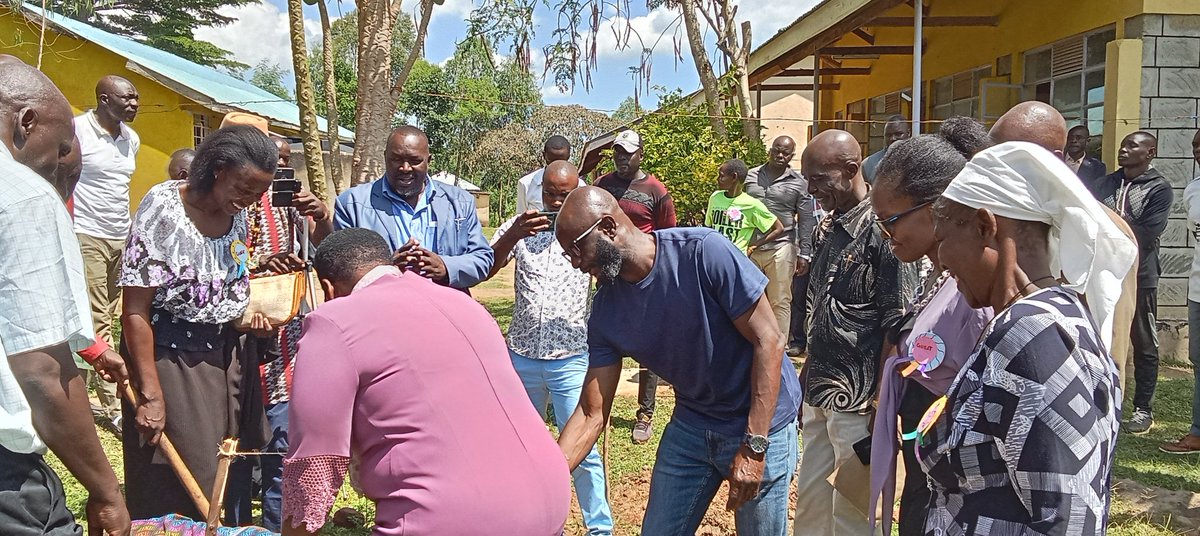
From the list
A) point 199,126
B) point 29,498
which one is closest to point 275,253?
point 29,498

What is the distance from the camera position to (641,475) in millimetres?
5543

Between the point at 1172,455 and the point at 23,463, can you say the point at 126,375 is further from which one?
the point at 1172,455

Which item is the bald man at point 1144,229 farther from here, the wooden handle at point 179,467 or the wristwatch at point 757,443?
the wooden handle at point 179,467

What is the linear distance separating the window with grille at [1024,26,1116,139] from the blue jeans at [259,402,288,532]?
9059 mm

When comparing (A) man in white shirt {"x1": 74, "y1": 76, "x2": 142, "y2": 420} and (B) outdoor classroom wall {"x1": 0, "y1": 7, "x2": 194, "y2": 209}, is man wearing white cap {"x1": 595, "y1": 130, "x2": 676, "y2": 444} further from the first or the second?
(B) outdoor classroom wall {"x1": 0, "y1": 7, "x2": 194, "y2": 209}

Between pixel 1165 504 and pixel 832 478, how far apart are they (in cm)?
267

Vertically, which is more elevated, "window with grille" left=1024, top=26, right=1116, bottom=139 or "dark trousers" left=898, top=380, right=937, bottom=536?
"window with grille" left=1024, top=26, right=1116, bottom=139

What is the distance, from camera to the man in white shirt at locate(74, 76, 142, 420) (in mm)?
6301

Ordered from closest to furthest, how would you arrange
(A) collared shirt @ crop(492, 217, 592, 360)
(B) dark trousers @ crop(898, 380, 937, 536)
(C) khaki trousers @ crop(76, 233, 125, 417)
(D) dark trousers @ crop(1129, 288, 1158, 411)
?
(B) dark trousers @ crop(898, 380, 937, 536) → (A) collared shirt @ crop(492, 217, 592, 360) → (C) khaki trousers @ crop(76, 233, 125, 417) → (D) dark trousers @ crop(1129, 288, 1158, 411)

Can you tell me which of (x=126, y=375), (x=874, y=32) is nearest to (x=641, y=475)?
(x=126, y=375)

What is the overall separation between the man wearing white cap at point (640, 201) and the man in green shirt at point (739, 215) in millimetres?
1014

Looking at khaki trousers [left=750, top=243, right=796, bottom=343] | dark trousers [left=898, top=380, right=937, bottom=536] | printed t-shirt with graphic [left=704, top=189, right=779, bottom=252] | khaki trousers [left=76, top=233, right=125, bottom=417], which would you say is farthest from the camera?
khaki trousers [left=750, top=243, right=796, bottom=343]

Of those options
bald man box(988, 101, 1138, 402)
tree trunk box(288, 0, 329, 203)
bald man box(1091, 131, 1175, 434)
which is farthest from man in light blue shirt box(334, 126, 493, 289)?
bald man box(1091, 131, 1175, 434)

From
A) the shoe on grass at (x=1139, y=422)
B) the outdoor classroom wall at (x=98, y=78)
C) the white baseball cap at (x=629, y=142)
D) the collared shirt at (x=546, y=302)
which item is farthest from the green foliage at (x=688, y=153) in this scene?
the outdoor classroom wall at (x=98, y=78)
